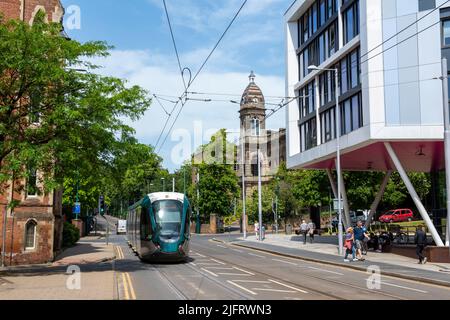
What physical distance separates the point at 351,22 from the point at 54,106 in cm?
2087

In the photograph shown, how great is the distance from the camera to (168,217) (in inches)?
935

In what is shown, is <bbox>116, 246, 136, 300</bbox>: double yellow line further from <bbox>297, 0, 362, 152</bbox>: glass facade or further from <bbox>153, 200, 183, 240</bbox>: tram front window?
<bbox>297, 0, 362, 152</bbox>: glass facade

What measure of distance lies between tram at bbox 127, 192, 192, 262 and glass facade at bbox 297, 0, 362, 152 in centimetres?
1326

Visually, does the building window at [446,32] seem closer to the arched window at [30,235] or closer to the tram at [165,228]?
the tram at [165,228]

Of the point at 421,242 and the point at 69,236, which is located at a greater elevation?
the point at 421,242

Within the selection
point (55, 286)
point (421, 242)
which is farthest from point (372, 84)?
point (55, 286)

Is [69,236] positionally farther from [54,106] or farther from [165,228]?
[54,106]

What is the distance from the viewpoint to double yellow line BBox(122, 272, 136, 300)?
533 inches

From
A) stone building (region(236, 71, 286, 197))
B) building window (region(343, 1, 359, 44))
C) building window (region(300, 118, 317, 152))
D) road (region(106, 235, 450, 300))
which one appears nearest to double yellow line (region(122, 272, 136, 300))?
road (region(106, 235, 450, 300))

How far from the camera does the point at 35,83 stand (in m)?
18.5

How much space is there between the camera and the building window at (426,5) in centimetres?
2811

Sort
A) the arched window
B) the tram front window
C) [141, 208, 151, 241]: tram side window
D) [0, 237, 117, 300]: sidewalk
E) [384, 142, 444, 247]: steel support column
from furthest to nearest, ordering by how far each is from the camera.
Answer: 1. [384, 142, 444, 247]: steel support column
2. the arched window
3. [141, 208, 151, 241]: tram side window
4. the tram front window
5. [0, 237, 117, 300]: sidewalk
